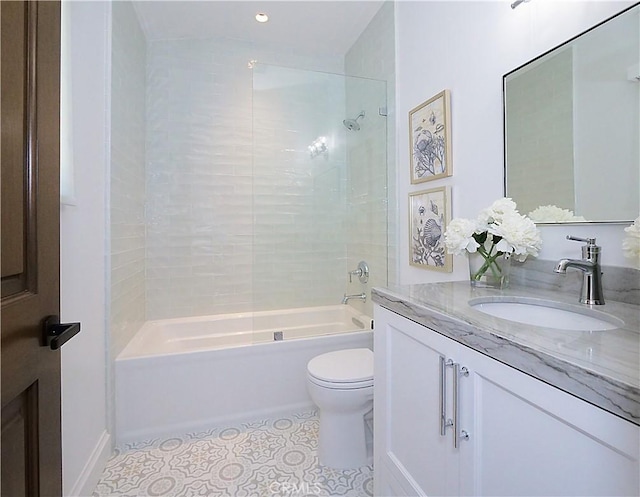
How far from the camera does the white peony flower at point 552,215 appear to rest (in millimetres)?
1097

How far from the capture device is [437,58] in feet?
5.79

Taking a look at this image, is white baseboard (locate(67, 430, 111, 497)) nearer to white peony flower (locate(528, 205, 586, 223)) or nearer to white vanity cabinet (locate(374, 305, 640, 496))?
white vanity cabinet (locate(374, 305, 640, 496))

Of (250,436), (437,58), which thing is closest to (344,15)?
(437,58)

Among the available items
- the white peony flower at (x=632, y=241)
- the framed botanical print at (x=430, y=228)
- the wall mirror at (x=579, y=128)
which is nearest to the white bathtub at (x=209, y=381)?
the framed botanical print at (x=430, y=228)

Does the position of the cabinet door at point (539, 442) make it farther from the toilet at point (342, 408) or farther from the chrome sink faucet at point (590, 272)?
the toilet at point (342, 408)

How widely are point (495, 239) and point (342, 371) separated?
95 centimetres

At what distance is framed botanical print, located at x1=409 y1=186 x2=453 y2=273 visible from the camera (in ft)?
5.59

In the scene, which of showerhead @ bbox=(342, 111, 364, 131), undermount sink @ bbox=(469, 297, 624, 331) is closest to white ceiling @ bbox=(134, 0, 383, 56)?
showerhead @ bbox=(342, 111, 364, 131)

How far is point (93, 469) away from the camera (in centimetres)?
149

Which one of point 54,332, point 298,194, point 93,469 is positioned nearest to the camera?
point 54,332

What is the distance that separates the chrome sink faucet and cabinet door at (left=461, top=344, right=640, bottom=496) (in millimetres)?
486

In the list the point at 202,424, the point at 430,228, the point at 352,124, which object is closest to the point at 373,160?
the point at 352,124

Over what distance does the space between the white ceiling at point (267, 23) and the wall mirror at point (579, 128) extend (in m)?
1.58

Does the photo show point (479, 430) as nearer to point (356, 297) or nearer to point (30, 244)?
point (30, 244)
